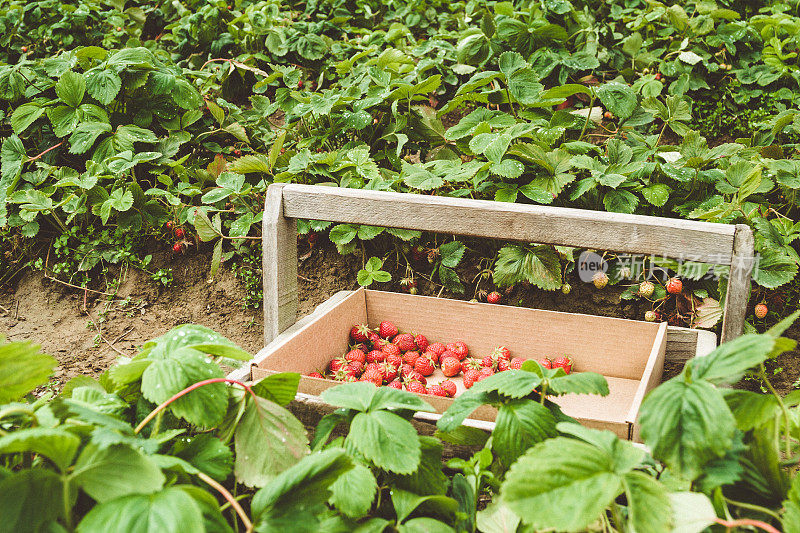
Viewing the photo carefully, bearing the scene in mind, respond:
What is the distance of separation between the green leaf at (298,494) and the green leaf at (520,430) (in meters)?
0.23

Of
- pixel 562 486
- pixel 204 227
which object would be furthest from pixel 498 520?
pixel 204 227

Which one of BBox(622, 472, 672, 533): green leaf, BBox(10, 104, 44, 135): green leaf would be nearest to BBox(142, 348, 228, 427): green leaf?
Result: BBox(622, 472, 672, 533): green leaf

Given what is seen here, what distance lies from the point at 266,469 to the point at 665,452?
486mm

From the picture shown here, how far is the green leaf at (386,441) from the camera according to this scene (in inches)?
29.4

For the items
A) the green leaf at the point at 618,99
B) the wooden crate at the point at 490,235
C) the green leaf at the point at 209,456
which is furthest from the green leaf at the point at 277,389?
the green leaf at the point at 618,99

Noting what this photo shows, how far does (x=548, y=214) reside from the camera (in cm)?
133

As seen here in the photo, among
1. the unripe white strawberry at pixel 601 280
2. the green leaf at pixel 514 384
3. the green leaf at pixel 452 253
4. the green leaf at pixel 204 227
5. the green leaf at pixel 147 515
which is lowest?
the unripe white strawberry at pixel 601 280

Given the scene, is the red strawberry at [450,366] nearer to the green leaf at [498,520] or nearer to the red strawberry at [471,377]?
the red strawberry at [471,377]

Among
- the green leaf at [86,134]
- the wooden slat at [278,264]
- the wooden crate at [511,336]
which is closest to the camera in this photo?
the wooden slat at [278,264]

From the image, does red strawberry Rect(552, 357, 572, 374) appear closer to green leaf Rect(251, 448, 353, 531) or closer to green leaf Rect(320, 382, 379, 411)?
green leaf Rect(320, 382, 379, 411)

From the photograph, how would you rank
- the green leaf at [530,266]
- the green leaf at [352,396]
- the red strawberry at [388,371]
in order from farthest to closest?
the green leaf at [530,266] → the red strawberry at [388,371] → the green leaf at [352,396]

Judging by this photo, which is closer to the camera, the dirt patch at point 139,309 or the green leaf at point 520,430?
the green leaf at point 520,430

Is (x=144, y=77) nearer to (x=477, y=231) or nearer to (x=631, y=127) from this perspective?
(x=477, y=231)

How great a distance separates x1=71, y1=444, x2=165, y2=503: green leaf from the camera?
1.93 feet
